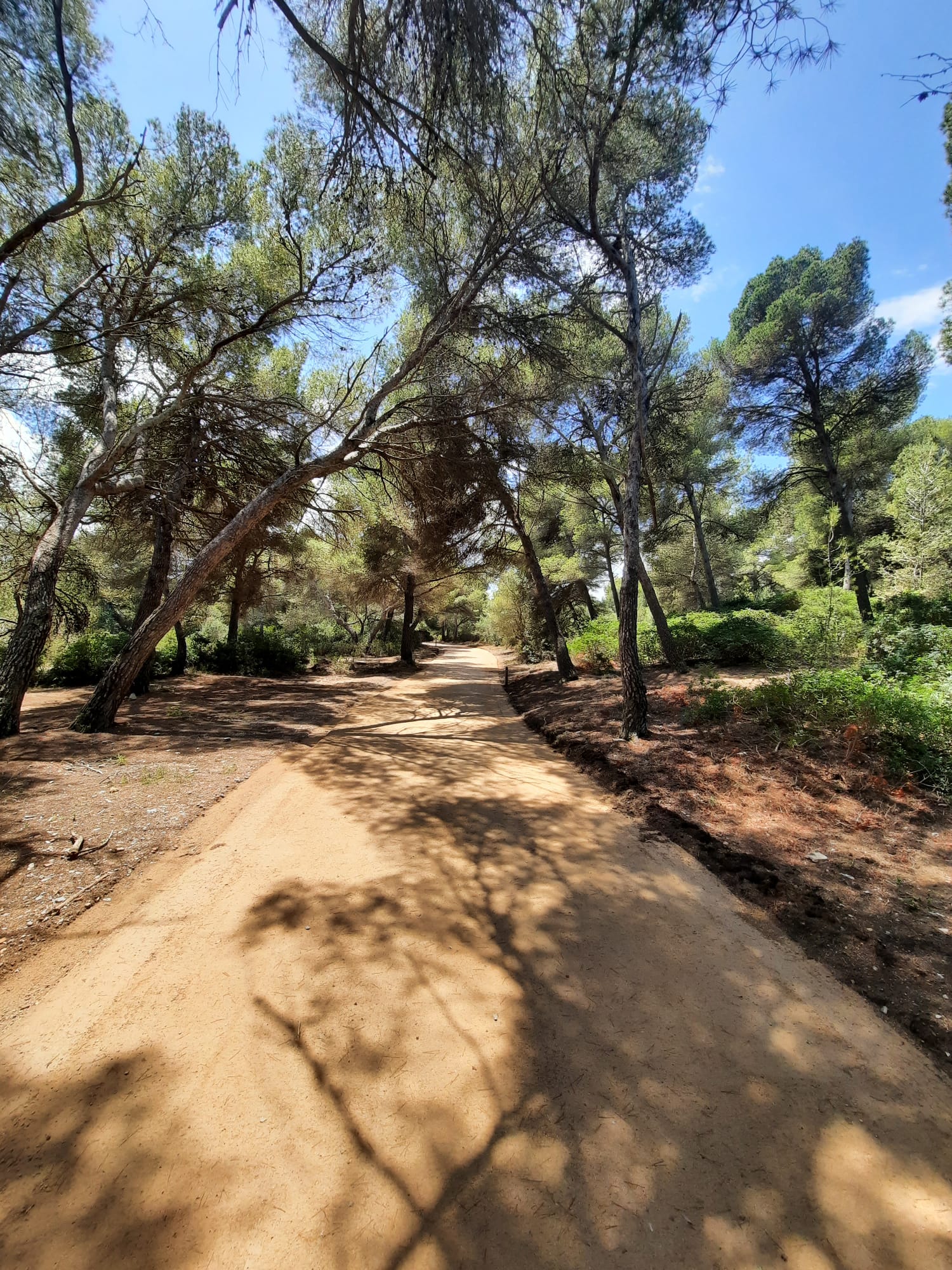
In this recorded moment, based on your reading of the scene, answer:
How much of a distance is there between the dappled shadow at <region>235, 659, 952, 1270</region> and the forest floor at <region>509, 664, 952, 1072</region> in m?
0.25

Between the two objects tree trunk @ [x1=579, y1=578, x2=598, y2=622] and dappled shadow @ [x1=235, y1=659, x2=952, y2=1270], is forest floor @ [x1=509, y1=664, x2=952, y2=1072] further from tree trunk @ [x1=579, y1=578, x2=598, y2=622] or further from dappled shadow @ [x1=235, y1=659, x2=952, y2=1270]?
tree trunk @ [x1=579, y1=578, x2=598, y2=622]

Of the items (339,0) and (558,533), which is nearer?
(339,0)

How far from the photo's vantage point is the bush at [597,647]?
12412mm

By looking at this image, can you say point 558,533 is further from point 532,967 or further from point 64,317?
point 532,967

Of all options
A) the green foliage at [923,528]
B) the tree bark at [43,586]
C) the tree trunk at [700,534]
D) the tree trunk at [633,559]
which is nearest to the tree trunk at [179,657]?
the tree bark at [43,586]

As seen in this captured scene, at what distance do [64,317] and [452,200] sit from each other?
20.3 ft

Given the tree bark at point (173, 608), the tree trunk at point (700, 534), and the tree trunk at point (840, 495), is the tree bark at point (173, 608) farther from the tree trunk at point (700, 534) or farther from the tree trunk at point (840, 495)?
the tree trunk at point (700, 534)

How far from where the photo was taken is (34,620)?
20.6 feet

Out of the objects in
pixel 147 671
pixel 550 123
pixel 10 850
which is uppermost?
pixel 550 123

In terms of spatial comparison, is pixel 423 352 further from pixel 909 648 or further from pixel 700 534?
pixel 700 534

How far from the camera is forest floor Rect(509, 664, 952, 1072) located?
228cm

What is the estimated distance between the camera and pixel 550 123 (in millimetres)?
5637

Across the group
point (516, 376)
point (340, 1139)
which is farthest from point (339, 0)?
point (340, 1139)

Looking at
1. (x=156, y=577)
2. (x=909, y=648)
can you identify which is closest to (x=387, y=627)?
(x=156, y=577)
